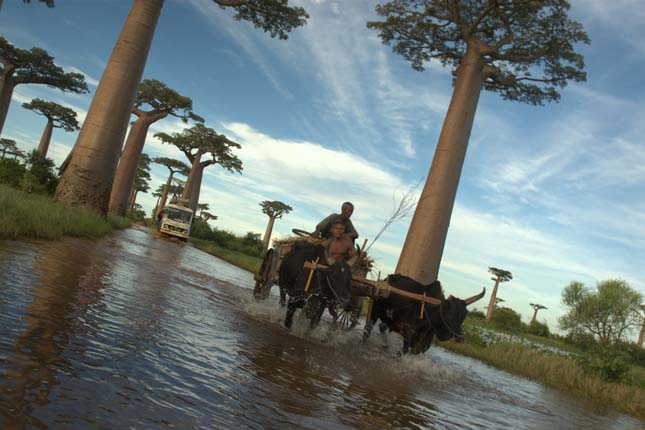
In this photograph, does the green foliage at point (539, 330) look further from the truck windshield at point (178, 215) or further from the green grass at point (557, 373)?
the green grass at point (557, 373)

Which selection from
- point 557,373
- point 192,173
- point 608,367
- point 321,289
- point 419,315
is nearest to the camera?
point 321,289

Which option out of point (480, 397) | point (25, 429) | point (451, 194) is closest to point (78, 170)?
point (451, 194)

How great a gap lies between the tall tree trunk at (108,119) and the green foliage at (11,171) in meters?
3.65

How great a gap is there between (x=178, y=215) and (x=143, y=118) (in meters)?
6.96

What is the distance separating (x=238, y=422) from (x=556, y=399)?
22.0 ft

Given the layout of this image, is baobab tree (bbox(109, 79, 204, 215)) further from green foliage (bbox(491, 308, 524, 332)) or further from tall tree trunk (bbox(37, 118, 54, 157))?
green foliage (bbox(491, 308, 524, 332))

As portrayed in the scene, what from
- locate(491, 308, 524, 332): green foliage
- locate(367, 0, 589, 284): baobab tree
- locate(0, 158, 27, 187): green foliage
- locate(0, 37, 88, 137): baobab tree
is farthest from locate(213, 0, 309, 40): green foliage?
locate(491, 308, 524, 332): green foliage

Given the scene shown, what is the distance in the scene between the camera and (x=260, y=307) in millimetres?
7746

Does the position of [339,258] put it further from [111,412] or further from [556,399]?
[111,412]

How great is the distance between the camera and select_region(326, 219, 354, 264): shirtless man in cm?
696

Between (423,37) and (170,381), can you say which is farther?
(423,37)

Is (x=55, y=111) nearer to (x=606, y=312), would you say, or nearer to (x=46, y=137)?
(x=46, y=137)

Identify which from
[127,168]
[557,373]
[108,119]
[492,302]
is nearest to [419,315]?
[557,373]

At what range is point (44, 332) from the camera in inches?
113
